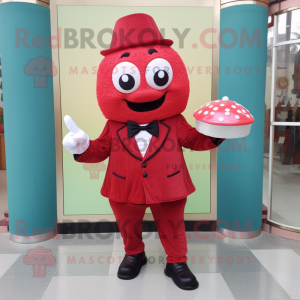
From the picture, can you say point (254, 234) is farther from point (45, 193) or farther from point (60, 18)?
point (60, 18)

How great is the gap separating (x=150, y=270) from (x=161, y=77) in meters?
1.46

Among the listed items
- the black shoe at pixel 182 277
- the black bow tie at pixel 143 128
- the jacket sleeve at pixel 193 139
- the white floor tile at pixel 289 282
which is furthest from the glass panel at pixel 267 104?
the black bow tie at pixel 143 128

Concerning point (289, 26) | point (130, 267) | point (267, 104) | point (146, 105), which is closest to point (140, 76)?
point (146, 105)

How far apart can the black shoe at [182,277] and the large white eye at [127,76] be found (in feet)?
4.23

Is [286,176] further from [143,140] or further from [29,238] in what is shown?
[29,238]

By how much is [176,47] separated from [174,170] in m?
1.37

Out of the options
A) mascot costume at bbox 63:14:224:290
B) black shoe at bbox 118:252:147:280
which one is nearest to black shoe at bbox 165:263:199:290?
mascot costume at bbox 63:14:224:290

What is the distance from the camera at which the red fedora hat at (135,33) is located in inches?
74.7

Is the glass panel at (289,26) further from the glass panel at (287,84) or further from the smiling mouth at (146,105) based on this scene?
the smiling mouth at (146,105)

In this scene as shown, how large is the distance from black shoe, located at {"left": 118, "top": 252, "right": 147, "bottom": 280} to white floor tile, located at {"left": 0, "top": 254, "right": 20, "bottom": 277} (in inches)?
36.3

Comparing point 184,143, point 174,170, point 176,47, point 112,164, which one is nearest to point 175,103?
point 184,143

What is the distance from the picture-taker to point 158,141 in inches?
77.7

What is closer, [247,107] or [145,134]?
[145,134]

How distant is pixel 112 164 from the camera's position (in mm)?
2051
